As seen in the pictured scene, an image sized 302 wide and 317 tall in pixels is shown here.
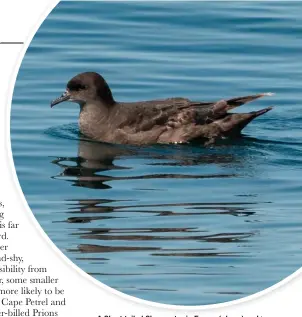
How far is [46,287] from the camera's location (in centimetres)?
1088

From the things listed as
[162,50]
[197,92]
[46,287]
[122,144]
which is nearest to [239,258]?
[46,287]

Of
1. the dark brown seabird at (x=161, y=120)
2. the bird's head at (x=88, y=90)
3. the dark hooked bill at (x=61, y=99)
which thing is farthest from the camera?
the bird's head at (x=88, y=90)

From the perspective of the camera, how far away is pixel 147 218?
12867 millimetres

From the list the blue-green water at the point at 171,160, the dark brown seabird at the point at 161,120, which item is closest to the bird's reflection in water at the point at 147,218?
the blue-green water at the point at 171,160

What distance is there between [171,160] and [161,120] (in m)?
1.25

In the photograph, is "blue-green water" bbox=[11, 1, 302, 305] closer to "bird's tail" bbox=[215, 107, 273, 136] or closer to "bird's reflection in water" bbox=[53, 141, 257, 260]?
"bird's reflection in water" bbox=[53, 141, 257, 260]

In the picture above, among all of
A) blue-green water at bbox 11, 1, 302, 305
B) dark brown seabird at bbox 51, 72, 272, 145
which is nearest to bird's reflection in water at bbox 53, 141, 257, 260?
blue-green water at bbox 11, 1, 302, 305

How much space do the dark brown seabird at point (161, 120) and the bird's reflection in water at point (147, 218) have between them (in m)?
1.14

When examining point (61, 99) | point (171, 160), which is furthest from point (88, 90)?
point (171, 160)

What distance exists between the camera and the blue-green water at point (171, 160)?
38.7 feet

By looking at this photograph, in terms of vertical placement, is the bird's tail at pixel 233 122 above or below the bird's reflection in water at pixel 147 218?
above

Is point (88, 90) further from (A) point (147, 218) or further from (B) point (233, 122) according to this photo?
(A) point (147, 218)

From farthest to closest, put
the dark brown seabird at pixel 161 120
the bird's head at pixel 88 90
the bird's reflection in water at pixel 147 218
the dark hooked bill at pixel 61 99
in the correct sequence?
the bird's head at pixel 88 90
the dark brown seabird at pixel 161 120
the dark hooked bill at pixel 61 99
the bird's reflection in water at pixel 147 218

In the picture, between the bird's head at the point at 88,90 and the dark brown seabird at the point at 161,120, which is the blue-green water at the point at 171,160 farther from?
the bird's head at the point at 88,90
